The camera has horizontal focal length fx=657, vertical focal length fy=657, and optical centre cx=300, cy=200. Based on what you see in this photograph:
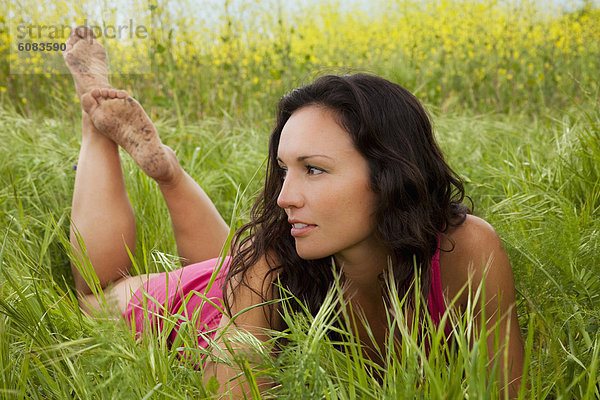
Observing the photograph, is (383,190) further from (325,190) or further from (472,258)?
(472,258)

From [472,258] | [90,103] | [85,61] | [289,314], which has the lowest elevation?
[289,314]

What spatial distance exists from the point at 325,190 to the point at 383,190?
0.40ft

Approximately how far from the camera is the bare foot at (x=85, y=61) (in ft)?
7.96

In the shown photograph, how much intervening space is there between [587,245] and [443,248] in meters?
0.40

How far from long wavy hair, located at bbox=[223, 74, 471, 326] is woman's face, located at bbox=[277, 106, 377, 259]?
0.09 ft

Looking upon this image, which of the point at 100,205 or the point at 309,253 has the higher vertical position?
the point at 309,253

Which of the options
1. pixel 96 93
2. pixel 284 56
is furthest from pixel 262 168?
pixel 284 56

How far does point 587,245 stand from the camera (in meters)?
1.60

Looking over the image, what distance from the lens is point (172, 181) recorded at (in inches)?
88.3

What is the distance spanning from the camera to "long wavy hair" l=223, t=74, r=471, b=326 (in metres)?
1.36

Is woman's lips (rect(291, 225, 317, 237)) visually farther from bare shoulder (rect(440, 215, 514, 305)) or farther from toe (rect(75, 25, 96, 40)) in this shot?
toe (rect(75, 25, 96, 40))

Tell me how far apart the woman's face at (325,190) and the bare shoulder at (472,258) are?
233 mm

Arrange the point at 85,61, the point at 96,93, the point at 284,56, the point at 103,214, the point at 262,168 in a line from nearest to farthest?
Result: the point at 103,214, the point at 96,93, the point at 85,61, the point at 262,168, the point at 284,56

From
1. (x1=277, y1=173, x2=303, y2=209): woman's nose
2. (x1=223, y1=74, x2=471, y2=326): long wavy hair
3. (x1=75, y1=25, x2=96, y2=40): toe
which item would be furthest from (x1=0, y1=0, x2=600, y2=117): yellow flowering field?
(x1=277, y1=173, x2=303, y2=209): woman's nose
